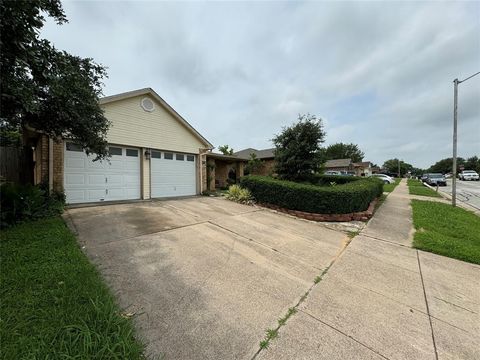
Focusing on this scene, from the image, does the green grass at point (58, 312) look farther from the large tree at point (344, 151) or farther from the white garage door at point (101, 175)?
the large tree at point (344, 151)

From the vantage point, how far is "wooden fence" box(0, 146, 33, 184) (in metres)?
10.0

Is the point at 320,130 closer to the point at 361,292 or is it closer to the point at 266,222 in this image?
the point at 266,222

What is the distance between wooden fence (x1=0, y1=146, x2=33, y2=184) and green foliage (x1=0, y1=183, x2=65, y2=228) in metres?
5.73

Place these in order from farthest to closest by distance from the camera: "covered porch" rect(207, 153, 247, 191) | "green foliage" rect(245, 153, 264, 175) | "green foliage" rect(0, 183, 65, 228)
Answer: "green foliage" rect(245, 153, 264, 175) → "covered porch" rect(207, 153, 247, 191) → "green foliage" rect(0, 183, 65, 228)

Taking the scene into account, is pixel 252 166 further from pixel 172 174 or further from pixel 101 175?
pixel 101 175

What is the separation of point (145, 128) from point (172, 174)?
101 inches

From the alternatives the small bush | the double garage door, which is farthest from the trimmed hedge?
the double garage door

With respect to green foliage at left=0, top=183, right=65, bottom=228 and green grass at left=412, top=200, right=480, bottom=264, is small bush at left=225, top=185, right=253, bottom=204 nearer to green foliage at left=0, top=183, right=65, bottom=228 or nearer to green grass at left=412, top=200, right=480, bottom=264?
green grass at left=412, top=200, right=480, bottom=264

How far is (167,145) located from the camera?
1086 cm

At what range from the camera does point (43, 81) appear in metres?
4.25

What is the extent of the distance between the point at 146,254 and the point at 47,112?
4148mm

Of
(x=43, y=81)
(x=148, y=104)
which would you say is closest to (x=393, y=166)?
(x=148, y=104)

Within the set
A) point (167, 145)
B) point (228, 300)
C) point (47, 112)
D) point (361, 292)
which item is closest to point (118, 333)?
point (228, 300)

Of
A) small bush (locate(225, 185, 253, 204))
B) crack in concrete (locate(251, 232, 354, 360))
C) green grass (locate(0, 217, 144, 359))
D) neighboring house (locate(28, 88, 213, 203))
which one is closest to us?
green grass (locate(0, 217, 144, 359))
